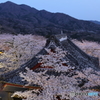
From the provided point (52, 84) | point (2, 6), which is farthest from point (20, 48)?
point (2, 6)

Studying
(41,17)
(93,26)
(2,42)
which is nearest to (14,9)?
(41,17)

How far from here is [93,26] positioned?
7638cm

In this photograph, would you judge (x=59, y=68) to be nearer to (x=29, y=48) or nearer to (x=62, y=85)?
(x=62, y=85)

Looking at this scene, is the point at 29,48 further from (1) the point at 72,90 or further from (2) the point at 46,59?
(1) the point at 72,90

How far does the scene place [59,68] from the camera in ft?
17.4

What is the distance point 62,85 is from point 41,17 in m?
85.8

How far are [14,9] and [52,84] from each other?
94687 millimetres

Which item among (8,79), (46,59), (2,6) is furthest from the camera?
(2,6)

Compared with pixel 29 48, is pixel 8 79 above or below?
below

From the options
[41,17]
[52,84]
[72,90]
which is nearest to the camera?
[72,90]

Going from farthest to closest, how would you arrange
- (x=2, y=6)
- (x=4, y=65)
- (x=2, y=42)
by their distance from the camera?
(x=2, y=6)
(x=2, y=42)
(x=4, y=65)

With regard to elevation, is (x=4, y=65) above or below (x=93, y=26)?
below

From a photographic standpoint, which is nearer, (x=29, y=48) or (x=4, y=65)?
(x=4, y=65)

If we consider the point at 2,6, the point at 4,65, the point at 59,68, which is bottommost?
the point at 4,65
